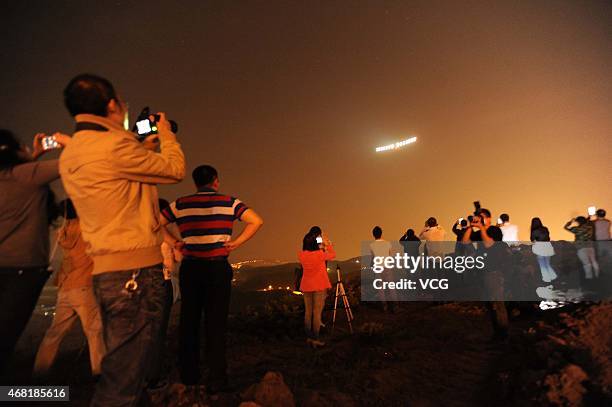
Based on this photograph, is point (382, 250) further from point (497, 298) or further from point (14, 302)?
point (14, 302)

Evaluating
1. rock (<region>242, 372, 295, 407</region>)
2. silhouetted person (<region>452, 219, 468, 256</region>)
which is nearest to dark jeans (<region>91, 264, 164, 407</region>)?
rock (<region>242, 372, 295, 407</region>)

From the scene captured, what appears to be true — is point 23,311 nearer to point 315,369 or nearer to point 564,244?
point 315,369

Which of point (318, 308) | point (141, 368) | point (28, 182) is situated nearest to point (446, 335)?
point (318, 308)

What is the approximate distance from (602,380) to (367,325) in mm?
4192

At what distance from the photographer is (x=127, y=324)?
209 centimetres

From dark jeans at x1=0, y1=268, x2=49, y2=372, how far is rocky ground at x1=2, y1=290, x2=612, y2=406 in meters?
1.47

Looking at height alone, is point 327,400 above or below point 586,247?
below

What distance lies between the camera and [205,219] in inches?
153

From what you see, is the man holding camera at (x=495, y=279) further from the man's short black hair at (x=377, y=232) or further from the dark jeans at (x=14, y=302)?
the dark jeans at (x=14, y=302)

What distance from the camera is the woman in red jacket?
7164 mm

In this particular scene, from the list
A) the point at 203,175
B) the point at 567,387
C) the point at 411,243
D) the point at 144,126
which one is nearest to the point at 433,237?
the point at 411,243

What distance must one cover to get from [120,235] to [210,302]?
6.13 feet

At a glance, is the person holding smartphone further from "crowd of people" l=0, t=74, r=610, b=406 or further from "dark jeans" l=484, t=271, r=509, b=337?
Result: "dark jeans" l=484, t=271, r=509, b=337

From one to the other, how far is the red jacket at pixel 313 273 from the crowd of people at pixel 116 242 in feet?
9.54
